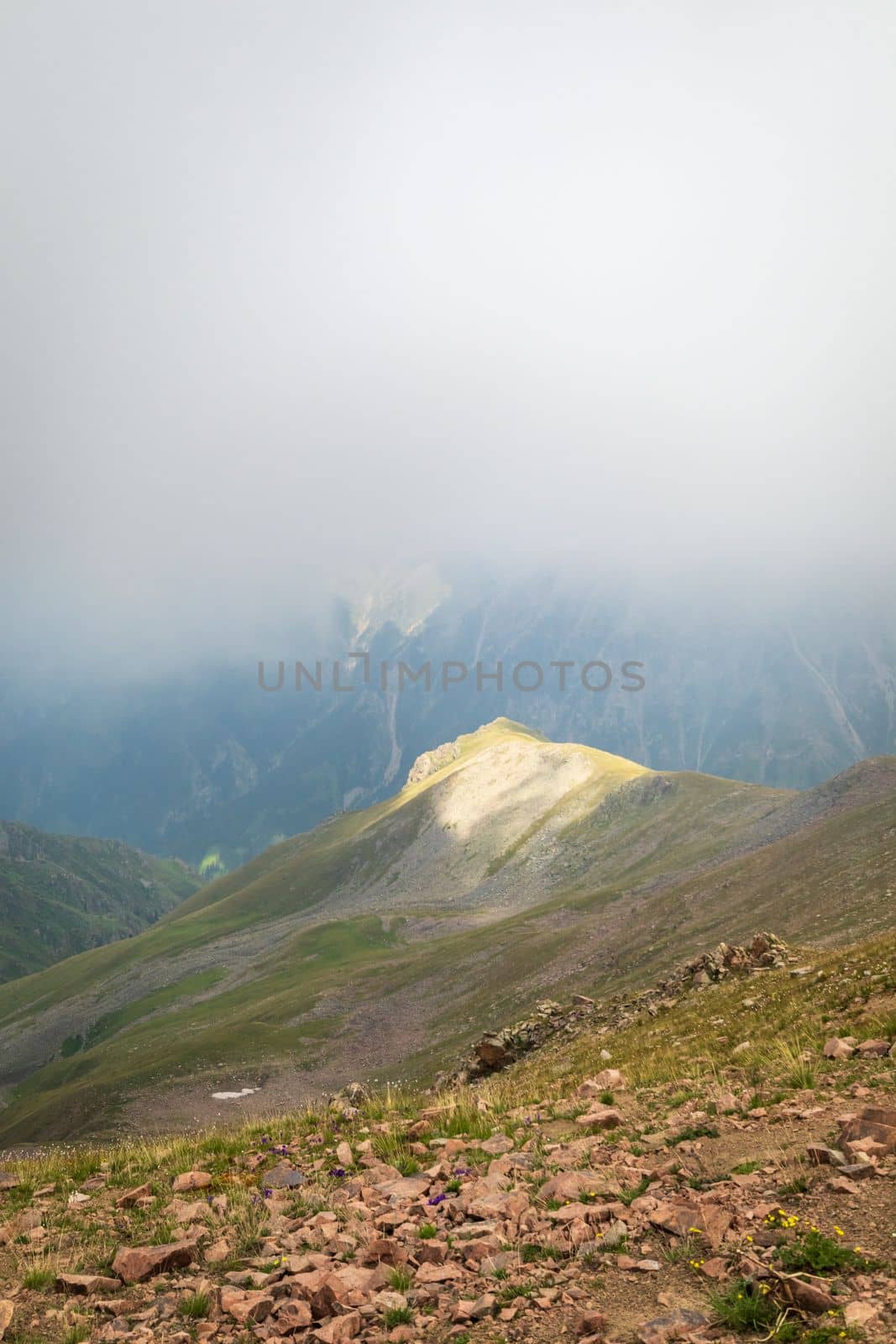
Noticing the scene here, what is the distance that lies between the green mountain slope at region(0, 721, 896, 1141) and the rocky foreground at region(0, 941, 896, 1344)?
112 feet

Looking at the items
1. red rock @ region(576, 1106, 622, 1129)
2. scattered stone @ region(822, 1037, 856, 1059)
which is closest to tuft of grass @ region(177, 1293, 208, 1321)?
red rock @ region(576, 1106, 622, 1129)

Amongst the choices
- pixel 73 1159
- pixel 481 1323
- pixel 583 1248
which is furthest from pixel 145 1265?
pixel 73 1159

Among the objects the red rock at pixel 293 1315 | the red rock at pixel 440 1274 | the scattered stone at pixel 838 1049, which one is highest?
the red rock at pixel 293 1315

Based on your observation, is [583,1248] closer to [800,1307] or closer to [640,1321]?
[640,1321]

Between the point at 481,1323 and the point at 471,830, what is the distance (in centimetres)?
17478

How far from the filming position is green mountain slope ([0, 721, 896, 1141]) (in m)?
64.1

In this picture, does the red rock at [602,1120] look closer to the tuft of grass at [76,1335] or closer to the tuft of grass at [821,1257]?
the tuft of grass at [821,1257]

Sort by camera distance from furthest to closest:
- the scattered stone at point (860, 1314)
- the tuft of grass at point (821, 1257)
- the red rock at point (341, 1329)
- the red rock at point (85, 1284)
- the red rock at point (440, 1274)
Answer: the red rock at point (85, 1284) < the red rock at point (440, 1274) < the red rock at point (341, 1329) < the tuft of grass at point (821, 1257) < the scattered stone at point (860, 1314)

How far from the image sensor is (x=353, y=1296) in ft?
27.8

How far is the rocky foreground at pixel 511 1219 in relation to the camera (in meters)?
7.45

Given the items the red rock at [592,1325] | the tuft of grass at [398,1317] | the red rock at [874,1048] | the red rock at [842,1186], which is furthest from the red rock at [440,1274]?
the red rock at [874,1048]

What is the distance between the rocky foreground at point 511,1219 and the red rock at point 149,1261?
0.08 ft

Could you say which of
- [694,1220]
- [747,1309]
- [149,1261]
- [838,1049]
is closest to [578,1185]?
[694,1220]

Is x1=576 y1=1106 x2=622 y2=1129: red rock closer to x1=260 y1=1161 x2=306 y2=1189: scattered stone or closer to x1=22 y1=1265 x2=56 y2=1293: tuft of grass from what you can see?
x1=260 y1=1161 x2=306 y2=1189: scattered stone
